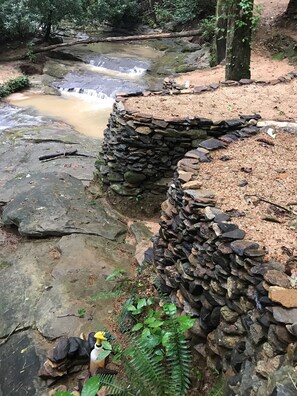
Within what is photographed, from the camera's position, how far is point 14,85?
1494 cm

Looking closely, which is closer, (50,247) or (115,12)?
(50,247)

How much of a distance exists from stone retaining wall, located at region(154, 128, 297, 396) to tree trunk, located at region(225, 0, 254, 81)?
18.4 feet

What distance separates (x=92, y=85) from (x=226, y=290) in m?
13.0

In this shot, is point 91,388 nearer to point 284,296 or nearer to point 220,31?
point 284,296

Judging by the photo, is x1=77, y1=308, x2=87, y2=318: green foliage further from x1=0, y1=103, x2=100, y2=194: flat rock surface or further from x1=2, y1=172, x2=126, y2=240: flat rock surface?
x1=0, y1=103, x2=100, y2=194: flat rock surface

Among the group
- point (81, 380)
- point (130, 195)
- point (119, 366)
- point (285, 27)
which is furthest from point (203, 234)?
Answer: point (285, 27)

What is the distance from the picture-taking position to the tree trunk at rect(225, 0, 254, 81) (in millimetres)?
8945

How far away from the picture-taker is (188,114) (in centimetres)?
696

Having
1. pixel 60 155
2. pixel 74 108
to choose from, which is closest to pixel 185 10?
pixel 74 108

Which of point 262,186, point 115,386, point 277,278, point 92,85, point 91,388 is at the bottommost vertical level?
point 92,85

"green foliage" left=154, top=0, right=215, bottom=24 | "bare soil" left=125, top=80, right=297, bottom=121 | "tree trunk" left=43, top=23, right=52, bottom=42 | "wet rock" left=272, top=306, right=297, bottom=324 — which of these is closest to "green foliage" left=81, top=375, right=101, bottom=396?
"wet rock" left=272, top=306, right=297, bottom=324

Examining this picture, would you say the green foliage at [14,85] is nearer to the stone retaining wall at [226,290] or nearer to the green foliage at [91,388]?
the stone retaining wall at [226,290]

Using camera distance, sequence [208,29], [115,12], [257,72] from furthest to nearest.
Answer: [115,12] → [208,29] → [257,72]

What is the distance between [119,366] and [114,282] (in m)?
1.43
